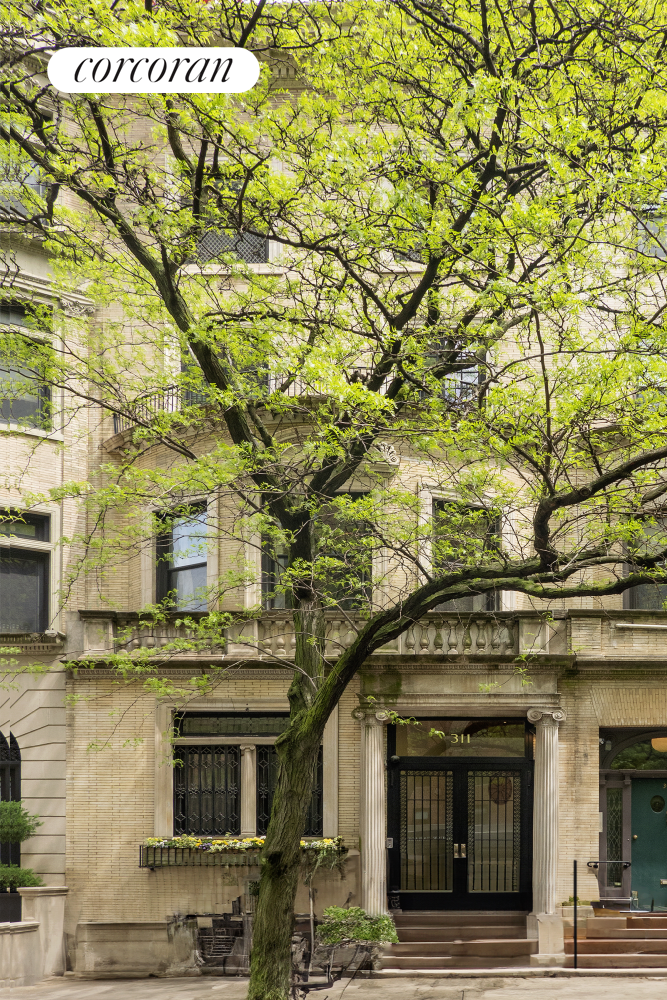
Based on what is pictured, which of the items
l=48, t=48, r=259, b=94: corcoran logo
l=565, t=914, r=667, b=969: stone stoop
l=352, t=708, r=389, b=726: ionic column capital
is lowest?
l=565, t=914, r=667, b=969: stone stoop

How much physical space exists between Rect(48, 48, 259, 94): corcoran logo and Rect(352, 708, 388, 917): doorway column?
11.8 m

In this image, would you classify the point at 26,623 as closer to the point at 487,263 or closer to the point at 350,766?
the point at 350,766

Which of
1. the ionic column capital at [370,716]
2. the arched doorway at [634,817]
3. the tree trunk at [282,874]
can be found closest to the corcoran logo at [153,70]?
the tree trunk at [282,874]

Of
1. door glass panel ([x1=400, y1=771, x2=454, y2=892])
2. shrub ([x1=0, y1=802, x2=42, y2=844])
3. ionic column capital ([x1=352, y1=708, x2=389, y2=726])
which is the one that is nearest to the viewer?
ionic column capital ([x1=352, y1=708, x2=389, y2=726])

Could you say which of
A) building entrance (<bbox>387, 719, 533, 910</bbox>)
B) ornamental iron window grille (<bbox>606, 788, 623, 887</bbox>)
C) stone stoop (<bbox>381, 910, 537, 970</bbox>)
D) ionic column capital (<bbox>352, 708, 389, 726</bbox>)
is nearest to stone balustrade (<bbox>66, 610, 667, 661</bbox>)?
ionic column capital (<bbox>352, 708, 389, 726</bbox>)

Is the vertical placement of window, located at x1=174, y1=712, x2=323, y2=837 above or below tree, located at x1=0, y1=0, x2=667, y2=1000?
below

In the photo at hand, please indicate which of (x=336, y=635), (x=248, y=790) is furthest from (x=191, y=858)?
(x=336, y=635)

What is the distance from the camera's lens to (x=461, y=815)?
18.2 m

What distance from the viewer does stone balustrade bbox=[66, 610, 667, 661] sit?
1759 cm

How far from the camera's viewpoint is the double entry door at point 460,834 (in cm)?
1798

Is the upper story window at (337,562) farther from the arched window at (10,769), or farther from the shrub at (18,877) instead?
the shrub at (18,877)

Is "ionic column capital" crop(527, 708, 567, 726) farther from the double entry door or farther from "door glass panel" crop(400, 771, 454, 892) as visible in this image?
"door glass panel" crop(400, 771, 454, 892)

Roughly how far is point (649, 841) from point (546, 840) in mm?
2534

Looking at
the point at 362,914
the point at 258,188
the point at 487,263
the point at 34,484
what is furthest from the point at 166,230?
the point at 362,914
